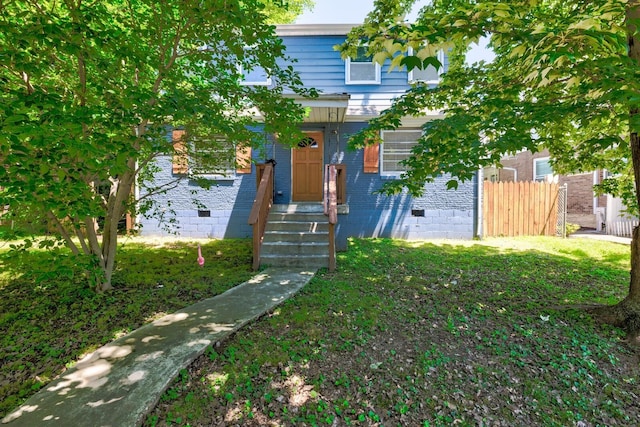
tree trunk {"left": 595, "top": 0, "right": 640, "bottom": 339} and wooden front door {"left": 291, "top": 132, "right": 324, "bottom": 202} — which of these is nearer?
tree trunk {"left": 595, "top": 0, "right": 640, "bottom": 339}

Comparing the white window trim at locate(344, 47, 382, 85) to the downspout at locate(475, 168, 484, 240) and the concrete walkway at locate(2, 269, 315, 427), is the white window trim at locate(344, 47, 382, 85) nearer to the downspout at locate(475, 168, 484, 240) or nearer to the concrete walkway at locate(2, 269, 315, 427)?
the downspout at locate(475, 168, 484, 240)

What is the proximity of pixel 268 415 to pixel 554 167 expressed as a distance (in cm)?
585

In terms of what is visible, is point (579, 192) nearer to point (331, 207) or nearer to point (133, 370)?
point (331, 207)

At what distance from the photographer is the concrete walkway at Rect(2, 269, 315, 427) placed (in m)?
1.96

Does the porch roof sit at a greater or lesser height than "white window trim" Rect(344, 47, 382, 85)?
lesser

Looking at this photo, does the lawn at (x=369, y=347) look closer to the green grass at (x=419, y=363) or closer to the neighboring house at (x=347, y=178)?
the green grass at (x=419, y=363)

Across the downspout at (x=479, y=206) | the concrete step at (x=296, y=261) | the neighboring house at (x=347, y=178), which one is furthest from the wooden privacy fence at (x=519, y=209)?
the concrete step at (x=296, y=261)

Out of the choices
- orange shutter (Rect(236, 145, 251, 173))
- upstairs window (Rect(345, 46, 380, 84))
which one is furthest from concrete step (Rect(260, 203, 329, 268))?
upstairs window (Rect(345, 46, 380, 84))

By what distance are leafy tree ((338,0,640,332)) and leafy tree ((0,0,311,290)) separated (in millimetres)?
1723

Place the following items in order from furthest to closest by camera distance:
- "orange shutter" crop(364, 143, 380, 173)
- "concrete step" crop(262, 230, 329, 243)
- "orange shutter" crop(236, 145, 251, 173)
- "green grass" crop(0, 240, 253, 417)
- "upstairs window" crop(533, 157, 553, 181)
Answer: "upstairs window" crop(533, 157, 553, 181)
"orange shutter" crop(364, 143, 380, 173)
"concrete step" crop(262, 230, 329, 243)
"orange shutter" crop(236, 145, 251, 173)
"green grass" crop(0, 240, 253, 417)

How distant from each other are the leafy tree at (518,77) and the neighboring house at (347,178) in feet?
→ 14.0

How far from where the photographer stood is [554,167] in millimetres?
5230

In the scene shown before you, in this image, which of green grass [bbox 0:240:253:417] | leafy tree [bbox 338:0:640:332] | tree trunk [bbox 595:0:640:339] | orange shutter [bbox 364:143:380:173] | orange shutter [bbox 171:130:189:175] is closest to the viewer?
leafy tree [bbox 338:0:640:332]

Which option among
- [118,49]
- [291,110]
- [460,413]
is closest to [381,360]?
[460,413]
